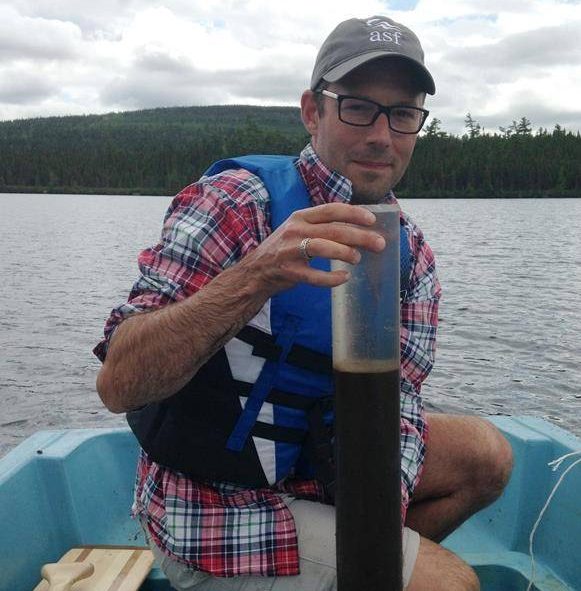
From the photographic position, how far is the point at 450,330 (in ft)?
44.9

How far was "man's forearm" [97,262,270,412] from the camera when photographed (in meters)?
1.83

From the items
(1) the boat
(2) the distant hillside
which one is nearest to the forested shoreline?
(2) the distant hillside

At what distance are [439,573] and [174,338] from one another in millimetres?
1102

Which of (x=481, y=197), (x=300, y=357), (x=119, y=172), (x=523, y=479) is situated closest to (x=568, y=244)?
(x=523, y=479)

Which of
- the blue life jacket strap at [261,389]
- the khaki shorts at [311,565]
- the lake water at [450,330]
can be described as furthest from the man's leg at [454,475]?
the lake water at [450,330]

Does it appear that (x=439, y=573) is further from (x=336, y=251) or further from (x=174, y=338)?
(x=336, y=251)

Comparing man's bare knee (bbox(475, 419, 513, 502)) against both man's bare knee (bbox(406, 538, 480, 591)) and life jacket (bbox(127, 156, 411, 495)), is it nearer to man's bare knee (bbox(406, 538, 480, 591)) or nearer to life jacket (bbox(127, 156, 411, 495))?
man's bare knee (bbox(406, 538, 480, 591))

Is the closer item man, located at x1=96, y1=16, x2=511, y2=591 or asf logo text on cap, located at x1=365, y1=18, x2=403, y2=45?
man, located at x1=96, y1=16, x2=511, y2=591

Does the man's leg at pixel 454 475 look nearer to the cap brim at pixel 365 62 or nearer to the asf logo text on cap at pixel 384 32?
the cap brim at pixel 365 62

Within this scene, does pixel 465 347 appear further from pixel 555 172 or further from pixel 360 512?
pixel 555 172

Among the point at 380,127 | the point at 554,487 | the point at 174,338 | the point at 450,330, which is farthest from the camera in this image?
the point at 450,330

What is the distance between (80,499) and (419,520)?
5.29 feet

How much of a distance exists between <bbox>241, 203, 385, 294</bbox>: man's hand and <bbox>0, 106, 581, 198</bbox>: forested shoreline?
312 feet

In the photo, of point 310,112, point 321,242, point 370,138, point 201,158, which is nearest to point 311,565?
point 321,242
